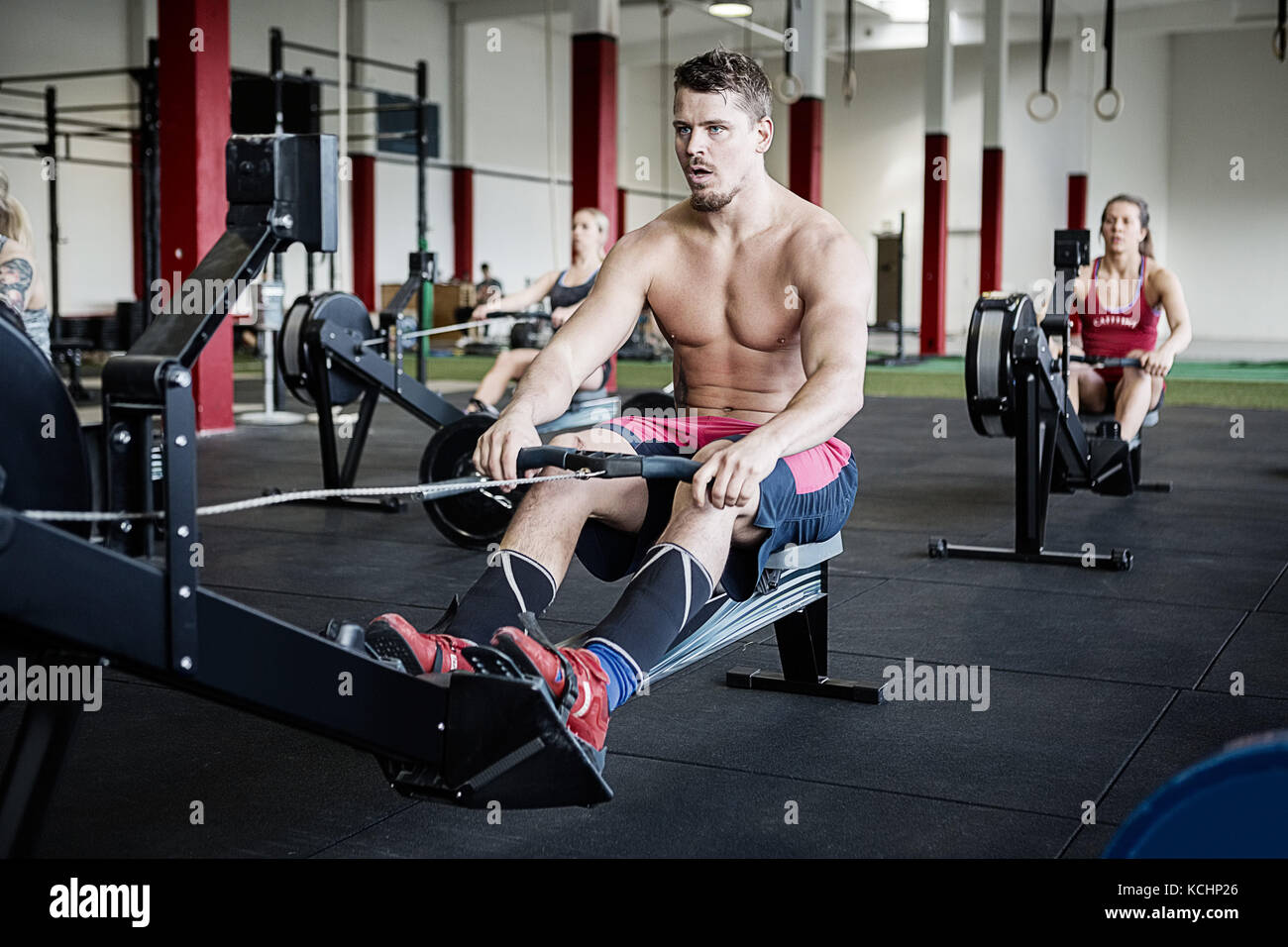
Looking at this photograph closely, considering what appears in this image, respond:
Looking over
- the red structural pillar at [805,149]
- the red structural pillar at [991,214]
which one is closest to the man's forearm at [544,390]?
the red structural pillar at [805,149]

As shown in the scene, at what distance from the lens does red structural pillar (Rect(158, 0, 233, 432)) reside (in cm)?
675

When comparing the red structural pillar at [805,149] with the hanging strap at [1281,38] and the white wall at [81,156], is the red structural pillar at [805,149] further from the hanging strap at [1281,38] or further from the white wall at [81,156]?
the white wall at [81,156]

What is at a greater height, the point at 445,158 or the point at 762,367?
the point at 445,158

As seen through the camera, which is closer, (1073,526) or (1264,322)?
(1073,526)

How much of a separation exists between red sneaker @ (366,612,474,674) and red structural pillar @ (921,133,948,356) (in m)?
12.5

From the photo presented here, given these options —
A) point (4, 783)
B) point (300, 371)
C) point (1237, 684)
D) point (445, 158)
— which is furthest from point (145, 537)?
point (445, 158)

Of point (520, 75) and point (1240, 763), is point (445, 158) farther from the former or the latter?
point (1240, 763)

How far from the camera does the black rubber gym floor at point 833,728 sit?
1.89m

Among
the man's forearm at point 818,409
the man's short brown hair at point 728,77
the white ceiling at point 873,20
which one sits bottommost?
the man's forearm at point 818,409

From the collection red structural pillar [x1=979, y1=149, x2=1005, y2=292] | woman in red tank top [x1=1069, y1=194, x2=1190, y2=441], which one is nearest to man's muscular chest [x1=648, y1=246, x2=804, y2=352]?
woman in red tank top [x1=1069, y1=194, x2=1190, y2=441]

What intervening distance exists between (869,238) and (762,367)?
1887cm

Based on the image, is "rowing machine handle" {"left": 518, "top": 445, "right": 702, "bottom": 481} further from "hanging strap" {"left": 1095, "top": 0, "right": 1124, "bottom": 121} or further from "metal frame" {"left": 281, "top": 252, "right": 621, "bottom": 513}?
"hanging strap" {"left": 1095, "top": 0, "right": 1124, "bottom": 121}

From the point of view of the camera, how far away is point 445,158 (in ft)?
57.0

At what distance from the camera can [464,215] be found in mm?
17438
